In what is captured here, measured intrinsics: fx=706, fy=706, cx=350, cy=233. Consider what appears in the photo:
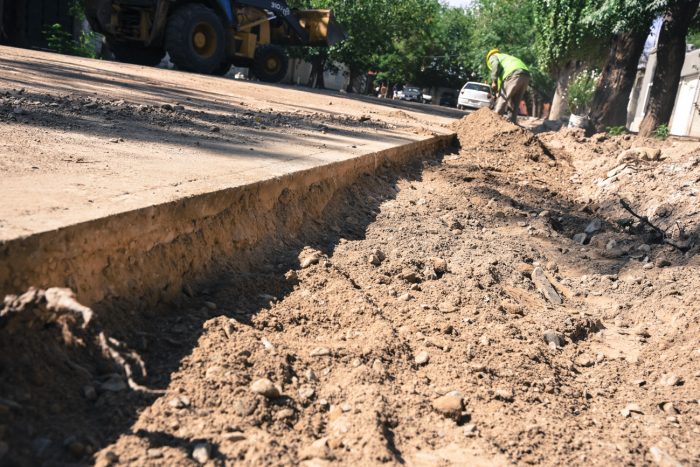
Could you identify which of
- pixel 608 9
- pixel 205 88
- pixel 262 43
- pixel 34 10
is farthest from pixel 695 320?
pixel 34 10

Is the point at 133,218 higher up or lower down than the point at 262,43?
lower down

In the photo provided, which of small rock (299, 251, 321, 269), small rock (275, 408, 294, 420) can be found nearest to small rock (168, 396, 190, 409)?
small rock (275, 408, 294, 420)

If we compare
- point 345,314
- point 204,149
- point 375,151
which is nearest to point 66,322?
point 345,314

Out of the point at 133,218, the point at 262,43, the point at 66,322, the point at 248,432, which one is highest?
the point at 262,43

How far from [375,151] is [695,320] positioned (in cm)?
304

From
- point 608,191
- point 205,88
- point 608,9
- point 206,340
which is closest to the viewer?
point 206,340

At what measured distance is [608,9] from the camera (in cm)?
1280

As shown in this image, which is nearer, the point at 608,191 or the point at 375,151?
the point at 375,151

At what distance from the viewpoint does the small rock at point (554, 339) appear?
10.7ft

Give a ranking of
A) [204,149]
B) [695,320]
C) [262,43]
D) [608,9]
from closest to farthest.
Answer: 1. [695,320]
2. [204,149]
3. [608,9]
4. [262,43]

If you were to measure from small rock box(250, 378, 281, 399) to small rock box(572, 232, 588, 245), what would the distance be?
3.67m

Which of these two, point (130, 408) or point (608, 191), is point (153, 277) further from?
point (608, 191)

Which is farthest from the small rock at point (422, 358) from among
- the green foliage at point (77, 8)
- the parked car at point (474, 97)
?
the parked car at point (474, 97)

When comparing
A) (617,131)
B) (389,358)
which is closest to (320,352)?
(389,358)
